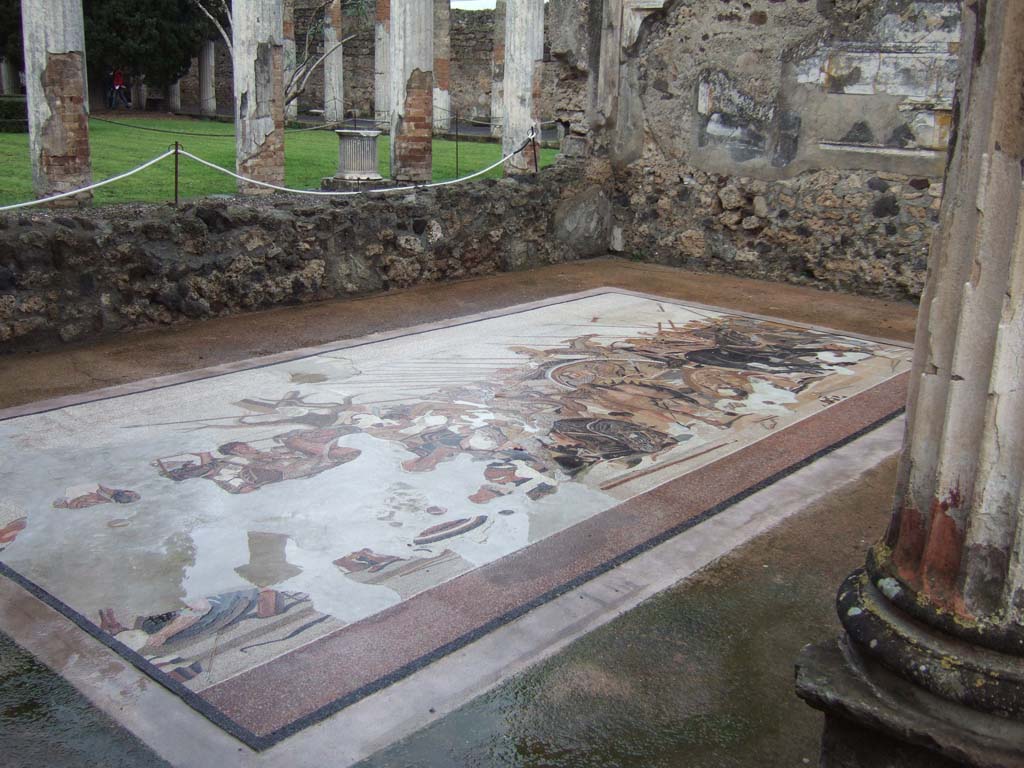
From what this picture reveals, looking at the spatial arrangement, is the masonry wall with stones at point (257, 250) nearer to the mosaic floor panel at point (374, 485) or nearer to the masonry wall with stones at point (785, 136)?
the masonry wall with stones at point (785, 136)

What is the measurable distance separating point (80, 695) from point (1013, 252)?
2.20 metres

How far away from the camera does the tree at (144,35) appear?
74.6ft

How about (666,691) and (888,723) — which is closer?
(888,723)

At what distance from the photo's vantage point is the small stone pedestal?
11836mm

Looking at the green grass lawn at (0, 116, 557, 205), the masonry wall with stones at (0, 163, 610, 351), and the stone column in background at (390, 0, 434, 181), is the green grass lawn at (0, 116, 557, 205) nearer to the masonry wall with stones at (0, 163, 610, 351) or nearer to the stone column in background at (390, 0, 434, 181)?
the stone column in background at (390, 0, 434, 181)

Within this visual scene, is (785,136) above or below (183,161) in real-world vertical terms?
above

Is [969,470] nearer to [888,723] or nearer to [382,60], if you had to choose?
[888,723]

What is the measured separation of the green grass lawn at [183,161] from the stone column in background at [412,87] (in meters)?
0.61

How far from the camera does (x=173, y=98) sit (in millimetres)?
26625

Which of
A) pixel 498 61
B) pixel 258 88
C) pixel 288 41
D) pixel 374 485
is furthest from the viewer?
pixel 498 61

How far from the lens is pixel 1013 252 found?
1495 mm

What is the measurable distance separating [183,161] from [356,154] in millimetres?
3321

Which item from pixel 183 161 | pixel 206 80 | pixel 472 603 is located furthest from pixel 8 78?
pixel 472 603

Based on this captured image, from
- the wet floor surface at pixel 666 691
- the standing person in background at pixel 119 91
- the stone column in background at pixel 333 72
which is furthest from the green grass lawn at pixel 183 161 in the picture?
the wet floor surface at pixel 666 691
